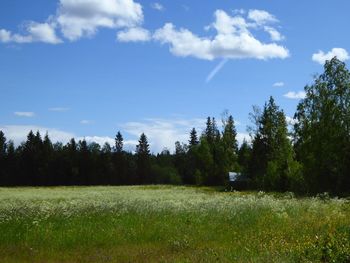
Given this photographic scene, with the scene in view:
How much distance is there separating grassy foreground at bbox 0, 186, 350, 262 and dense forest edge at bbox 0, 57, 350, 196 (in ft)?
98.1

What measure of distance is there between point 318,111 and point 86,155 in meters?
82.2

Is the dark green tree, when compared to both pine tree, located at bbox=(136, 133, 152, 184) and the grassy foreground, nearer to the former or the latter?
the grassy foreground

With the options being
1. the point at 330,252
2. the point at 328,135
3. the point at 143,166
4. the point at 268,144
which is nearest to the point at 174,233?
the point at 330,252

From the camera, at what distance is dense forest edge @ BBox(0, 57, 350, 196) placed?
51750 mm

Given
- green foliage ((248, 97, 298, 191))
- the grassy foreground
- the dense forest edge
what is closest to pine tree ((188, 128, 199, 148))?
Result: the dense forest edge

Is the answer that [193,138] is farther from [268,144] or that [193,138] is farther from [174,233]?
[174,233]

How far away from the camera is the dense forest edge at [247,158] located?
51750mm

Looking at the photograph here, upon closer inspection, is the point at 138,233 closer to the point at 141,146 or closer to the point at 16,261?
the point at 16,261

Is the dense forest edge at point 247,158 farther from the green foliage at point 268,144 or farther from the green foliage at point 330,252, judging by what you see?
the green foliage at point 330,252

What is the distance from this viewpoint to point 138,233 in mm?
15945

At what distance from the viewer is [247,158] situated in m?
89.7

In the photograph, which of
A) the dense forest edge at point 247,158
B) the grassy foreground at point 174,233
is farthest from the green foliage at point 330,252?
the dense forest edge at point 247,158

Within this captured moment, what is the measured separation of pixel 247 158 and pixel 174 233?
74.8 metres

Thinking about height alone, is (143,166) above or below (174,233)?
above
